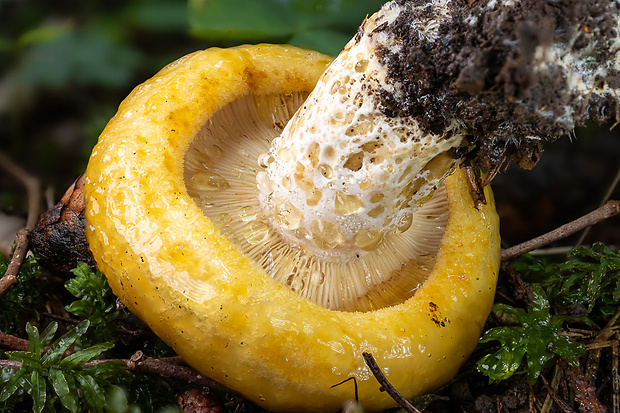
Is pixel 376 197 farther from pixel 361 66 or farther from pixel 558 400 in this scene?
pixel 558 400

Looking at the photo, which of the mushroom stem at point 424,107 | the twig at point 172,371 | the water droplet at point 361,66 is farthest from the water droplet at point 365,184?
the twig at point 172,371

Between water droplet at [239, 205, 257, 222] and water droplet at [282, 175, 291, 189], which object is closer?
water droplet at [282, 175, 291, 189]

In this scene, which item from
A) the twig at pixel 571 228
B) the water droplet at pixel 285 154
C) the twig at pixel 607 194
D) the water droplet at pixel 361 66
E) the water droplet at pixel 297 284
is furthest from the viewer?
the twig at pixel 607 194

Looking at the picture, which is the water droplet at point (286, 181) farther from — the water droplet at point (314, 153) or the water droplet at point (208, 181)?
the water droplet at point (208, 181)

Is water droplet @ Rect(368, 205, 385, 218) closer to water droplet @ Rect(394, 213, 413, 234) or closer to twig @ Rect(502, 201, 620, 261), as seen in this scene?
water droplet @ Rect(394, 213, 413, 234)

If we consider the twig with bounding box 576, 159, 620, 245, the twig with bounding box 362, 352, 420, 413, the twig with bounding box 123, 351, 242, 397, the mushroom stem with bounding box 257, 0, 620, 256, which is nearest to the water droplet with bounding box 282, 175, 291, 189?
the mushroom stem with bounding box 257, 0, 620, 256

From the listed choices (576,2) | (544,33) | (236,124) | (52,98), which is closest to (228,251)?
(236,124)

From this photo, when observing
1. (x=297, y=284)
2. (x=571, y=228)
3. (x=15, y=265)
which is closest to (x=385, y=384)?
(x=297, y=284)
